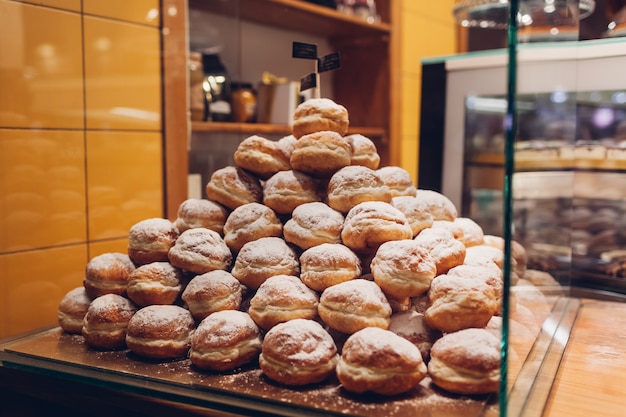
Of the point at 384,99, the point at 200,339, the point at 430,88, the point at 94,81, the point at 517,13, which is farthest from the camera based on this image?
the point at 384,99

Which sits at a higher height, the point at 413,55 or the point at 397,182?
the point at 413,55

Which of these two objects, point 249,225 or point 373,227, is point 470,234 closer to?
point 373,227

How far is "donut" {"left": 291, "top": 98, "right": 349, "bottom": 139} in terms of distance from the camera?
1.38 meters

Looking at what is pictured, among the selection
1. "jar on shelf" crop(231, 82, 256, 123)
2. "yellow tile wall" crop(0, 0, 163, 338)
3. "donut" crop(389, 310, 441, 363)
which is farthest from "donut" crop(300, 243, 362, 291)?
"jar on shelf" crop(231, 82, 256, 123)

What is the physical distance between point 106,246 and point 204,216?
0.83 meters

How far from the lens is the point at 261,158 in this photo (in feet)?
4.55

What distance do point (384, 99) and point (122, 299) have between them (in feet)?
8.60

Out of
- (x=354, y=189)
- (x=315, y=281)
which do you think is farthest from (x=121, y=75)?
(x=315, y=281)

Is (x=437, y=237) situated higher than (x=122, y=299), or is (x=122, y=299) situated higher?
(x=437, y=237)

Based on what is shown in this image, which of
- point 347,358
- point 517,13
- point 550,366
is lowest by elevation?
point 550,366

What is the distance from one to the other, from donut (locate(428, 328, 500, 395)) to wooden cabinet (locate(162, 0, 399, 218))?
68cm

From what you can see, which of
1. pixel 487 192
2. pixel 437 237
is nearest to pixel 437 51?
pixel 487 192

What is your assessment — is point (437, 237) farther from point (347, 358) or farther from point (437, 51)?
point (437, 51)

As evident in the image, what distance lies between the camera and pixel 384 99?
11.9ft
